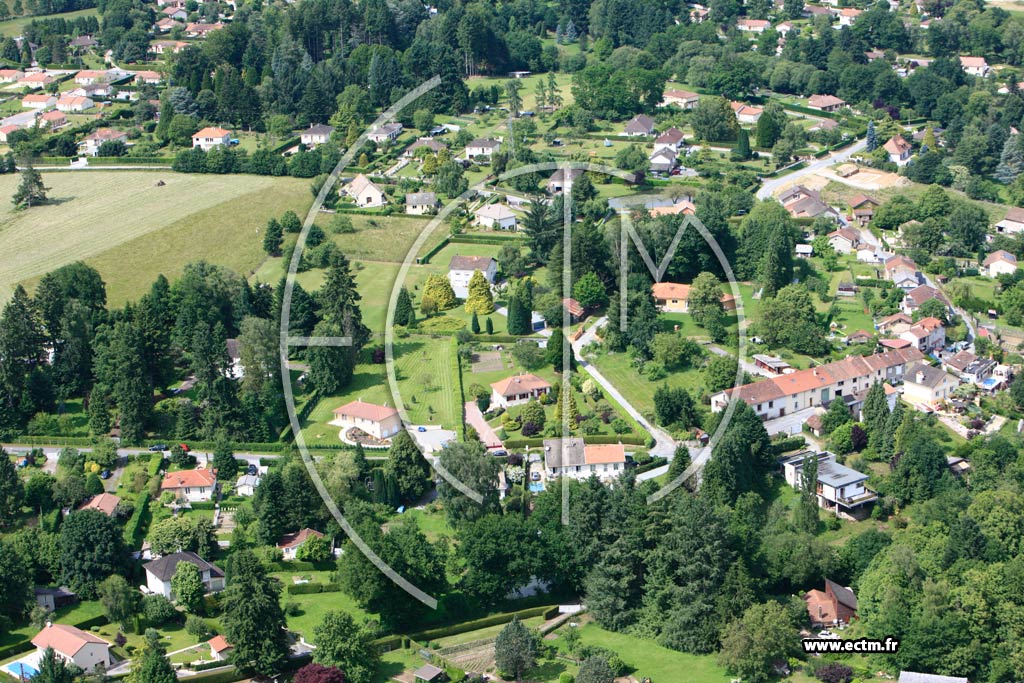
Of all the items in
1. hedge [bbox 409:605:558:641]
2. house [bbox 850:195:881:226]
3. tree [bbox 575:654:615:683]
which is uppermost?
house [bbox 850:195:881:226]

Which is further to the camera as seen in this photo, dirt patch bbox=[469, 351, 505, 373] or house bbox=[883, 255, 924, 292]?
house bbox=[883, 255, 924, 292]

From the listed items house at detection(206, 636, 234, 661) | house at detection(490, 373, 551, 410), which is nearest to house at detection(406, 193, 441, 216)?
house at detection(490, 373, 551, 410)

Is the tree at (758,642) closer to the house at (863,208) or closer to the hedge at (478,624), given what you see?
the hedge at (478,624)

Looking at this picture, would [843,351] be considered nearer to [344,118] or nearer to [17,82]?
[344,118]

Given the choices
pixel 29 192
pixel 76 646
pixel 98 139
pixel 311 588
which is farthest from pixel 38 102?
pixel 76 646

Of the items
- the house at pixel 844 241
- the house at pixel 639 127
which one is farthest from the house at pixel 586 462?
the house at pixel 639 127

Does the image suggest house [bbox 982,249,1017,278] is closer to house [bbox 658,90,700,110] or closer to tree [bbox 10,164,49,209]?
house [bbox 658,90,700,110]
